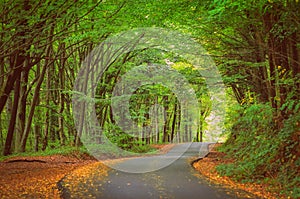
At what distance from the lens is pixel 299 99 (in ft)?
38.5

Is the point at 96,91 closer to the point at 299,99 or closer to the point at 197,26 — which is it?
the point at 197,26

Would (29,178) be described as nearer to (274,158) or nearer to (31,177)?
(31,177)

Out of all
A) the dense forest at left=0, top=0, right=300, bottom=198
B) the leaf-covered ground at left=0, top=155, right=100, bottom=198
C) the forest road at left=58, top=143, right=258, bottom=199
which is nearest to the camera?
the forest road at left=58, top=143, right=258, bottom=199

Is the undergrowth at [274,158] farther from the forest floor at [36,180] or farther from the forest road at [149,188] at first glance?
the forest road at [149,188]

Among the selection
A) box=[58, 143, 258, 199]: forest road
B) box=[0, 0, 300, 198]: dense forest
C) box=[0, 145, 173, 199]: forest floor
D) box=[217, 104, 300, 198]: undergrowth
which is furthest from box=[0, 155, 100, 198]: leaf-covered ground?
box=[217, 104, 300, 198]: undergrowth

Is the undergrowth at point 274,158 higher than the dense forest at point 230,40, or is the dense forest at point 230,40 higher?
the dense forest at point 230,40

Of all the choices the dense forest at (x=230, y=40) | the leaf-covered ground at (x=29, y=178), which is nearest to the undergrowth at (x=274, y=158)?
the dense forest at (x=230, y=40)

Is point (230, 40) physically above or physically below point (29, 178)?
above

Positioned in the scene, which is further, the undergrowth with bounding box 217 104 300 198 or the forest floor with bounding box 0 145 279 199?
the undergrowth with bounding box 217 104 300 198

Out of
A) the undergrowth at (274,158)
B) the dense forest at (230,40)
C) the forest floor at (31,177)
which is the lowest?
the forest floor at (31,177)

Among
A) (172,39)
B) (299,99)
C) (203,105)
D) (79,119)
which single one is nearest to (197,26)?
(172,39)

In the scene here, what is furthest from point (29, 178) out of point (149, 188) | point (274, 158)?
point (274, 158)

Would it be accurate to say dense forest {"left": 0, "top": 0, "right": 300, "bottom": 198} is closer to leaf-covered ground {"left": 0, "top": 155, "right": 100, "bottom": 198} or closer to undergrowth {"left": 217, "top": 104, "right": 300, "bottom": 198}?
undergrowth {"left": 217, "top": 104, "right": 300, "bottom": 198}

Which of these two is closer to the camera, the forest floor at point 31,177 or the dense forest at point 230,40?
the forest floor at point 31,177
